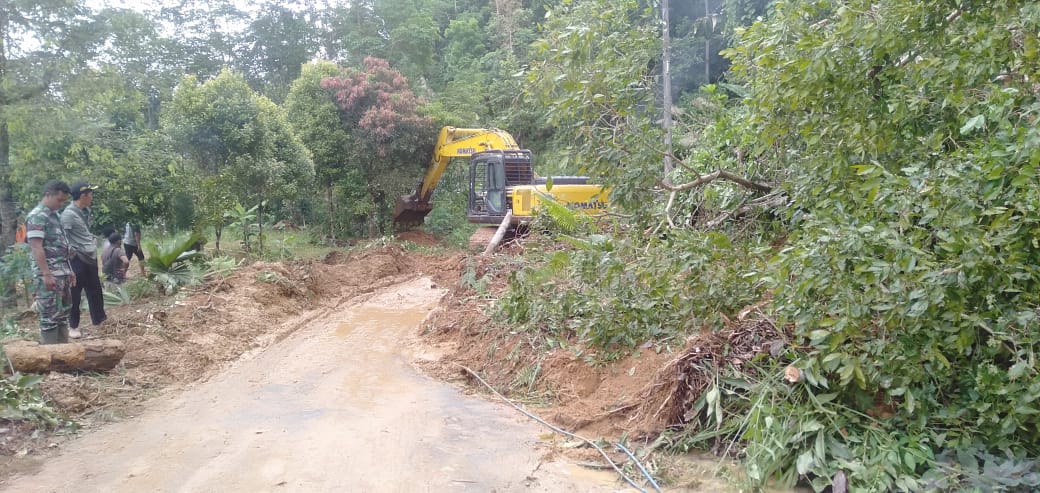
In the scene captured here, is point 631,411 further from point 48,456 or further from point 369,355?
point 48,456

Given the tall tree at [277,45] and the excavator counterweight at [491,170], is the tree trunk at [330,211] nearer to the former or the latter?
the excavator counterweight at [491,170]

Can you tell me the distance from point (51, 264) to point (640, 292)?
17.7 ft

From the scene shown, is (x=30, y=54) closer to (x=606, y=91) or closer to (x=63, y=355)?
(x=63, y=355)

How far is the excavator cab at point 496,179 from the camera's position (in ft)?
49.9

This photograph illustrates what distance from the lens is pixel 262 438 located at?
4770mm

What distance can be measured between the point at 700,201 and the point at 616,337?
8.26 feet

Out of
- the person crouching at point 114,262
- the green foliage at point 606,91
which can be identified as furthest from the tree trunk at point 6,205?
the green foliage at point 606,91

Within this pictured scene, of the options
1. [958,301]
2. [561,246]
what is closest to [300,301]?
[561,246]

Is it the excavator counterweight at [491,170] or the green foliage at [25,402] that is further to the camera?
the excavator counterweight at [491,170]

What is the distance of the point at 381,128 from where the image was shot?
17266mm

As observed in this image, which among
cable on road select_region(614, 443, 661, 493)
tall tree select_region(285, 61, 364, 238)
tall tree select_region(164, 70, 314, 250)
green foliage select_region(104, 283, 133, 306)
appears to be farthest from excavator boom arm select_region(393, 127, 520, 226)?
cable on road select_region(614, 443, 661, 493)

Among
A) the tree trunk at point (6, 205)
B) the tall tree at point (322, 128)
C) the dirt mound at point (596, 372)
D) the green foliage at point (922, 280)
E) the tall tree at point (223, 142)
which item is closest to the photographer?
the green foliage at point (922, 280)

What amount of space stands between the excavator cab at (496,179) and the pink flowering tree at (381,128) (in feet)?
9.42

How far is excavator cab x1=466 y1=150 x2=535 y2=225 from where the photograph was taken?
1520 centimetres
